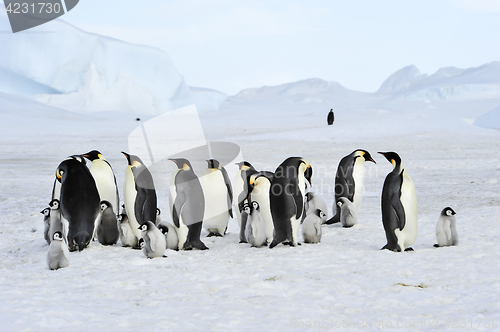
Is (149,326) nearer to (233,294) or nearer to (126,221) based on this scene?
(233,294)

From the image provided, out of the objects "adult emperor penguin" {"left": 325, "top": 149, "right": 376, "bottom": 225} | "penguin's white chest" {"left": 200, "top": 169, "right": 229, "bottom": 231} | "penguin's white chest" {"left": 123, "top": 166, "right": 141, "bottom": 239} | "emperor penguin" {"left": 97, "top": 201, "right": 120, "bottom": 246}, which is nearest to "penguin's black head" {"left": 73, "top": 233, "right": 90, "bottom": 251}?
"emperor penguin" {"left": 97, "top": 201, "right": 120, "bottom": 246}

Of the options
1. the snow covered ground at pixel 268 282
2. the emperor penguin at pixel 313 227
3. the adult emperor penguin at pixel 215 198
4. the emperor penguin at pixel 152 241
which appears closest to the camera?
the snow covered ground at pixel 268 282

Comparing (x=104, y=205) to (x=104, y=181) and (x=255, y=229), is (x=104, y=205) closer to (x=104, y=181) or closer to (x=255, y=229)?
(x=104, y=181)

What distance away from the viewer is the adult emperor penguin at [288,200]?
4754mm

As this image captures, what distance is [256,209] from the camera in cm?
485

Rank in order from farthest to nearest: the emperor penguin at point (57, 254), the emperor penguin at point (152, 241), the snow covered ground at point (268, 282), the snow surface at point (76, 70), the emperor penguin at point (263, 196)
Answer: the snow surface at point (76, 70) → the emperor penguin at point (263, 196) → the emperor penguin at point (152, 241) → the emperor penguin at point (57, 254) → the snow covered ground at point (268, 282)

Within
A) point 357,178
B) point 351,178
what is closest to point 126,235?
point 351,178

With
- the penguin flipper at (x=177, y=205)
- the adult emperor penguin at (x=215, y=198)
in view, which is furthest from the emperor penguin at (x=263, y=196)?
the penguin flipper at (x=177, y=205)

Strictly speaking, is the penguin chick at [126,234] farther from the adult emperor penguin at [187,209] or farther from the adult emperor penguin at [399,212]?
the adult emperor penguin at [399,212]

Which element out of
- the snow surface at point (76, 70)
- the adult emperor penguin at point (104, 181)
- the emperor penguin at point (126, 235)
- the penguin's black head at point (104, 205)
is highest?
the snow surface at point (76, 70)

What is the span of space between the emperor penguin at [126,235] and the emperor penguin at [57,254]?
894 millimetres

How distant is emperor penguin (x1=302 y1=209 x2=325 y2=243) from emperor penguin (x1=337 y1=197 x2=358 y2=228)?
960mm

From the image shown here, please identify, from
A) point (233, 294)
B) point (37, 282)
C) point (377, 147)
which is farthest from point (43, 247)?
point (377, 147)

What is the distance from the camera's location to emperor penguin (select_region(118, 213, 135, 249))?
15.8 ft
